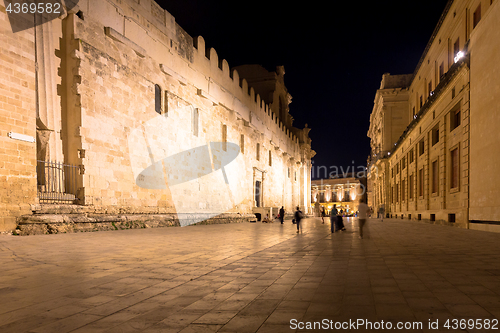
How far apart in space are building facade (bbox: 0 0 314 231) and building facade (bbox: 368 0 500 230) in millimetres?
12967

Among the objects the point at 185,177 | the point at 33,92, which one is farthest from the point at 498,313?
the point at 185,177

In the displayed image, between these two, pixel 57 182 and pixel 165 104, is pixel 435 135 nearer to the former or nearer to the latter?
pixel 165 104

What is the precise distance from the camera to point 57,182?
35.3 feet

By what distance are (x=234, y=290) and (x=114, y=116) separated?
10.7 meters

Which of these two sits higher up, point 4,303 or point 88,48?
point 88,48

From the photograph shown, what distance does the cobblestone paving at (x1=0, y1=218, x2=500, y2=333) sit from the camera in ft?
9.09

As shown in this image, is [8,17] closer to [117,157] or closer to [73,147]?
[73,147]

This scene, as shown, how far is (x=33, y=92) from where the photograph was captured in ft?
32.6

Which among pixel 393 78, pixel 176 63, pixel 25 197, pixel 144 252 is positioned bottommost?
pixel 144 252

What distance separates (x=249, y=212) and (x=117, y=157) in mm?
14985

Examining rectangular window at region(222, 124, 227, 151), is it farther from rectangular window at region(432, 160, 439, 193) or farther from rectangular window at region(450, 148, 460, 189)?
rectangular window at region(432, 160, 439, 193)

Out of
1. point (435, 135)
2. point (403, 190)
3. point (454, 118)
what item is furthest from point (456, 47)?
point (403, 190)

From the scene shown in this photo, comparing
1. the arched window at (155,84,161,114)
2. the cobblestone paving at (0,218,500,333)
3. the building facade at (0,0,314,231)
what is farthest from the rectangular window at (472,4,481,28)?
the arched window at (155,84,161,114)

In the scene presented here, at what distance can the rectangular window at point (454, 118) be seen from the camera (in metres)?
17.4
